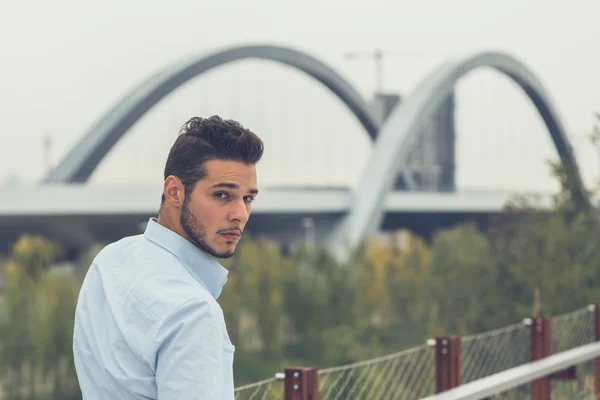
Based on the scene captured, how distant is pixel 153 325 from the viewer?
5.20ft

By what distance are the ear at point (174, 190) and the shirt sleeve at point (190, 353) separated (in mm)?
232

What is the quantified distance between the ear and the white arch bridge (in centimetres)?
3055

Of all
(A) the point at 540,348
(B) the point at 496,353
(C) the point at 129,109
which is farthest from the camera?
(C) the point at 129,109

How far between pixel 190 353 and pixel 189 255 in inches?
8.6

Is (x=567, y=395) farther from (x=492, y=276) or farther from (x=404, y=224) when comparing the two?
(x=404, y=224)

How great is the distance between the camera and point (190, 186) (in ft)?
5.74

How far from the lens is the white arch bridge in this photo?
37.3 metres

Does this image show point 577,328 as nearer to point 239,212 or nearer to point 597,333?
point 597,333

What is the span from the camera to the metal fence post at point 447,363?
163 inches

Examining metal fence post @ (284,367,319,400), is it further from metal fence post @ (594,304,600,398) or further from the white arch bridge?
the white arch bridge

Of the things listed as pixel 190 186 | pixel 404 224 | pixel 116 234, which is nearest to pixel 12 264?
pixel 116 234

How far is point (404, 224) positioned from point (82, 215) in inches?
1083

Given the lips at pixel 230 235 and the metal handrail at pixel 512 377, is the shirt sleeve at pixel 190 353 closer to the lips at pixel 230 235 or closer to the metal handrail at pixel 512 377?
the lips at pixel 230 235

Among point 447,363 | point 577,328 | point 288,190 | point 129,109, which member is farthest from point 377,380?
point 288,190
